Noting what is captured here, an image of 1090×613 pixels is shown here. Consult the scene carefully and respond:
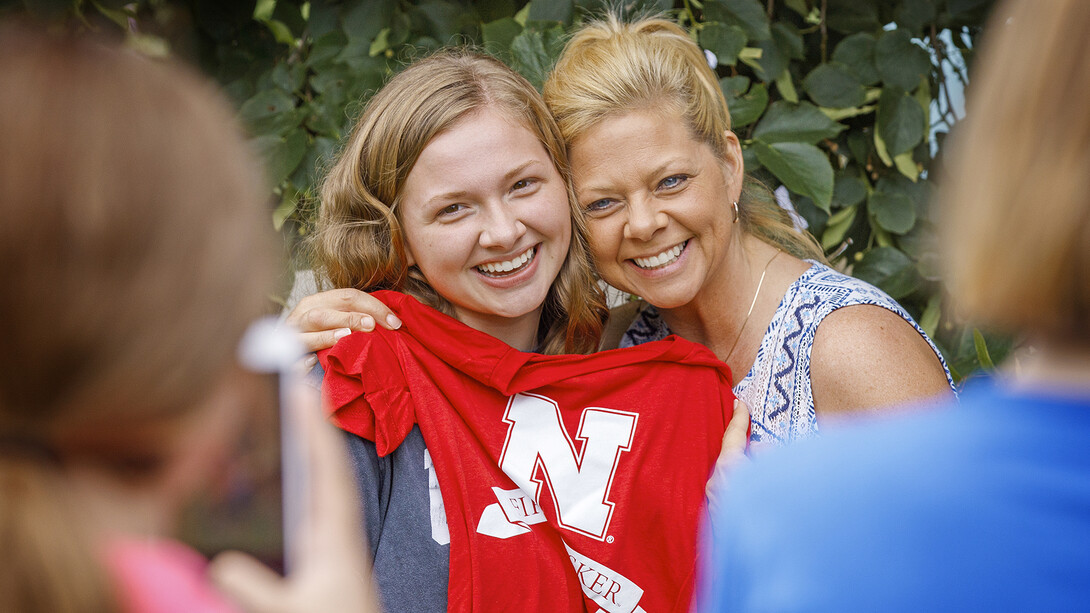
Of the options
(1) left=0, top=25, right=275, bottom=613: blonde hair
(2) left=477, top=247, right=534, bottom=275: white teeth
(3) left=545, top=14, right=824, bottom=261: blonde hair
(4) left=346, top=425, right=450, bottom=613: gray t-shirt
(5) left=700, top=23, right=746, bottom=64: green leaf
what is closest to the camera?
(1) left=0, top=25, right=275, bottom=613: blonde hair

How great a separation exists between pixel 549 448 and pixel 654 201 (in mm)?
582

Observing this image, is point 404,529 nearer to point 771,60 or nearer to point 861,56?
point 771,60

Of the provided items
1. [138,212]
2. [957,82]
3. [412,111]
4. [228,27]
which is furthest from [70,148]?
[957,82]

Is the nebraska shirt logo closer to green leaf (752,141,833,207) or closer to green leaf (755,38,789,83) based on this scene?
green leaf (752,141,833,207)

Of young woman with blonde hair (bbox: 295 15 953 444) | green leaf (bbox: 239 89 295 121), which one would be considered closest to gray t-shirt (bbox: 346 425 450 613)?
young woman with blonde hair (bbox: 295 15 953 444)

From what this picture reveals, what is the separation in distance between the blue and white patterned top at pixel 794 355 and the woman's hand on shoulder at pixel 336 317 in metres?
0.74

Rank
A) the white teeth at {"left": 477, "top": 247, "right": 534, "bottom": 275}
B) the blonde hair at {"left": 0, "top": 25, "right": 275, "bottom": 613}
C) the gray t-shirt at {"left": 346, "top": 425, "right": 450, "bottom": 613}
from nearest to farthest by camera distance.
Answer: the blonde hair at {"left": 0, "top": 25, "right": 275, "bottom": 613}
the gray t-shirt at {"left": 346, "top": 425, "right": 450, "bottom": 613}
the white teeth at {"left": 477, "top": 247, "right": 534, "bottom": 275}

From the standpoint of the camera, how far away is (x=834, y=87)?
2.09m

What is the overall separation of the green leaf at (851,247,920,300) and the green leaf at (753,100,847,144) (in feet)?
1.06

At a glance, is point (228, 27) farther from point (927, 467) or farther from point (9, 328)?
point (927, 467)

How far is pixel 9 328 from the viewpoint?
47 centimetres

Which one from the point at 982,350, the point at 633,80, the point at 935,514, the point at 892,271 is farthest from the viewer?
the point at 892,271

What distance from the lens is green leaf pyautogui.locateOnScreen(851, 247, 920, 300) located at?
2109mm

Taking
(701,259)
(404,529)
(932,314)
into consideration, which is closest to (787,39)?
(701,259)
